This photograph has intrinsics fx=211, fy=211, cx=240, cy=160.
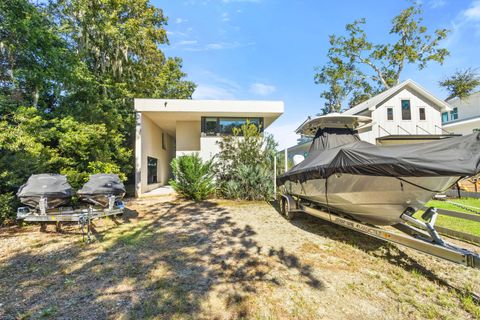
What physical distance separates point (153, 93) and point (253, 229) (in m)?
15.7

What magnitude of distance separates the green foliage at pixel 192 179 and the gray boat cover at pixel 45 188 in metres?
4.27

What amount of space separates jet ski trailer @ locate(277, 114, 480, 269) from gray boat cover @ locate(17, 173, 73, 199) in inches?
207

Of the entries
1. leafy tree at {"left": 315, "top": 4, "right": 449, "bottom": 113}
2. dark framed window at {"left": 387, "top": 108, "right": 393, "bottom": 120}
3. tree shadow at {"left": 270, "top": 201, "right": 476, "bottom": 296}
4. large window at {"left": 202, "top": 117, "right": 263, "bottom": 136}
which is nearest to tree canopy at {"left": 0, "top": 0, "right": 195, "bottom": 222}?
large window at {"left": 202, "top": 117, "right": 263, "bottom": 136}

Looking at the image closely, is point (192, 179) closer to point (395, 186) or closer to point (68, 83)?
point (68, 83)

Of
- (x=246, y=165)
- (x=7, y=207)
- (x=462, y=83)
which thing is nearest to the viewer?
(x=7, y=207)

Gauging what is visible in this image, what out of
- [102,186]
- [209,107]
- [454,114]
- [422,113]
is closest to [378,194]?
[102,186]

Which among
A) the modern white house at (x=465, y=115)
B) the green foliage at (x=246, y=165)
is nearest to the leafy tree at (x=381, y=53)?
the modern white house at (x=465, y=115)

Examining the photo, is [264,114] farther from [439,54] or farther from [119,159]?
[439,54]

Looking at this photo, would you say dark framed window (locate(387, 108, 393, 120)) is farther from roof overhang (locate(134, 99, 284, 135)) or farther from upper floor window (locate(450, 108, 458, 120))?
roof overhang (locate(134, 99, 284, 135))

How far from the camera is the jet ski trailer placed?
2.42 meters

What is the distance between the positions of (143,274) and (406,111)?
2055 centimetres

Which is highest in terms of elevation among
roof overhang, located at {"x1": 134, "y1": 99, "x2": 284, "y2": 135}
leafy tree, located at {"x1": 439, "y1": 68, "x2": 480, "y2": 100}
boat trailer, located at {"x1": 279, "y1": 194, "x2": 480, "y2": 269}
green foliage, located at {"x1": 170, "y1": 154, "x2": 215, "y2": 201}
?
leafy tree, located at {"x1": 439, "y1": 68, "x2": 480, "y2": 100}

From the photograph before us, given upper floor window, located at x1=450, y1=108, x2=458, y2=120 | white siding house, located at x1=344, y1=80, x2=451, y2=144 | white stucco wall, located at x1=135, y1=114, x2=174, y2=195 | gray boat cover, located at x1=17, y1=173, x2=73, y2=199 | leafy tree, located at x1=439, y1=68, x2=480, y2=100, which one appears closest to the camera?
gray boat cover, located at x1=17, y1=173, x2=73, y2=199

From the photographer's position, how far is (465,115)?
66.9ft
